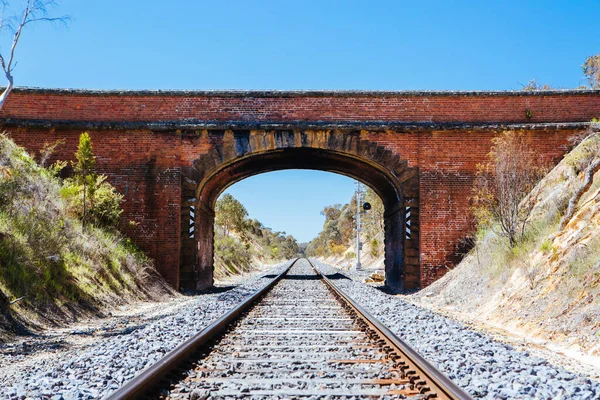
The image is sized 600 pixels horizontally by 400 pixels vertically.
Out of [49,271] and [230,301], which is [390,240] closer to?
[230,301]

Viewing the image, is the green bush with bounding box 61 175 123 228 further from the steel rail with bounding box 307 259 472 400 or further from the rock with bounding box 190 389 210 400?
the rock with bounding box 190 389 210 400

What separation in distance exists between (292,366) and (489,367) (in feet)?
6.04

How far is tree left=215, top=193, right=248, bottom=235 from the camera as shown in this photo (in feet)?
151

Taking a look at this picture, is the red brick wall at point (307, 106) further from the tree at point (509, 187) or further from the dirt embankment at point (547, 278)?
the dirt embankment at point (547, 278)

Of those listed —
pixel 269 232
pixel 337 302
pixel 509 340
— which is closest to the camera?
pixel 509 340

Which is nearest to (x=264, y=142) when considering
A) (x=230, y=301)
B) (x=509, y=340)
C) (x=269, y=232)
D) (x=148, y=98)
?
(x=148, y=98)

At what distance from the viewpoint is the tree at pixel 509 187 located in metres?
12.1

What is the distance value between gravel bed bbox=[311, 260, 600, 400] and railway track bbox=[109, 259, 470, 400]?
37 cm

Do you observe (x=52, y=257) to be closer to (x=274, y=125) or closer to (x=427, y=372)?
(x=427, y=372)

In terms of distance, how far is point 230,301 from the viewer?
11695mm

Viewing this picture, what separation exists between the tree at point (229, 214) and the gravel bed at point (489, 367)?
36.5 metres

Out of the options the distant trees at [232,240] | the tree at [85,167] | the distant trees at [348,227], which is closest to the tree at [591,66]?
the distant trees at [348,227]

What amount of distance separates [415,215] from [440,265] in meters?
1.61

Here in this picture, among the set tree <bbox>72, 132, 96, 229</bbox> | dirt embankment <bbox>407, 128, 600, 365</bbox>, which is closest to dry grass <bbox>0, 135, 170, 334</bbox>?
tree <bbox>72, 132, 96, 229</bbox>
